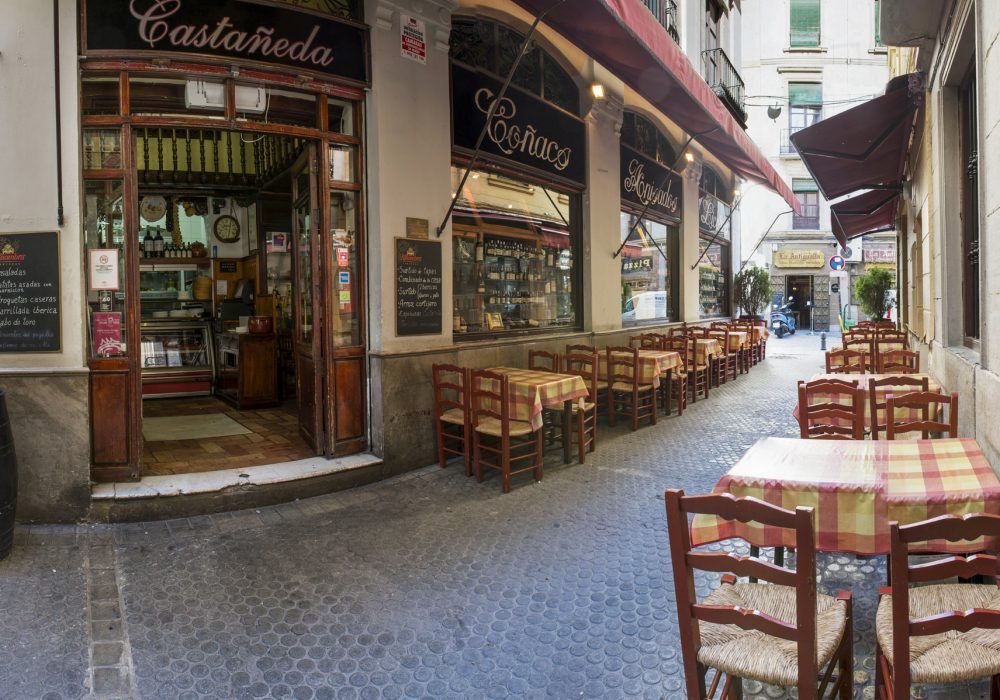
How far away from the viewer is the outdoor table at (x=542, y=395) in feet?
18.9

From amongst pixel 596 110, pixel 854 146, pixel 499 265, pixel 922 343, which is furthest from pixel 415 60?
pixel 922 343

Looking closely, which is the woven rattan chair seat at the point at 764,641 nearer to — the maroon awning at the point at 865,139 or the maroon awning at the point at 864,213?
the maroon awning at the point at 865,139

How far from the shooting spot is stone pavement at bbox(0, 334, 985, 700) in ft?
9.18

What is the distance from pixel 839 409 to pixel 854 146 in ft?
15.2

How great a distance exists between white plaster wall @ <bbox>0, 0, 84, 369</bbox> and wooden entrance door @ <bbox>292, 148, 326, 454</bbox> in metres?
1.79

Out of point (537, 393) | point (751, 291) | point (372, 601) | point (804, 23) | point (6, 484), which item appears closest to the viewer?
point (372, 601)

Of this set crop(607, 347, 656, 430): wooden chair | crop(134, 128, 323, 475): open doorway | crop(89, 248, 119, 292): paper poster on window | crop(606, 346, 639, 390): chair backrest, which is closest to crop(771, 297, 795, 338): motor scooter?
crop(607, 347, 656, 430): wooden chair

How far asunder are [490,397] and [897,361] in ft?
17.5

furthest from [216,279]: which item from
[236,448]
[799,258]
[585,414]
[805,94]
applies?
[805,94]

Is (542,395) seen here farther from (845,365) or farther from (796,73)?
(796,73)

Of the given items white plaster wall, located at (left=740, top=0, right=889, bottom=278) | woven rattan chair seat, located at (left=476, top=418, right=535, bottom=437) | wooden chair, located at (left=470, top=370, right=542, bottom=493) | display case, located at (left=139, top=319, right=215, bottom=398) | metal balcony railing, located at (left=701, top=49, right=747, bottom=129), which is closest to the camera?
wooden chair, located at (left=470, top=370, right=542, bottom=493)

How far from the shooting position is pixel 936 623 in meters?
1.79

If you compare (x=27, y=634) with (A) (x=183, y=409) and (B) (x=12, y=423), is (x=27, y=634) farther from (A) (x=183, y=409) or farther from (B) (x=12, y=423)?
(A) (x=183, y=409)

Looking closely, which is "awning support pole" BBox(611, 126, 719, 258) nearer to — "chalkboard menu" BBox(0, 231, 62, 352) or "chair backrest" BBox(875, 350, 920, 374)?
"chair backrest" BBox(875, 350, 920, 374)
